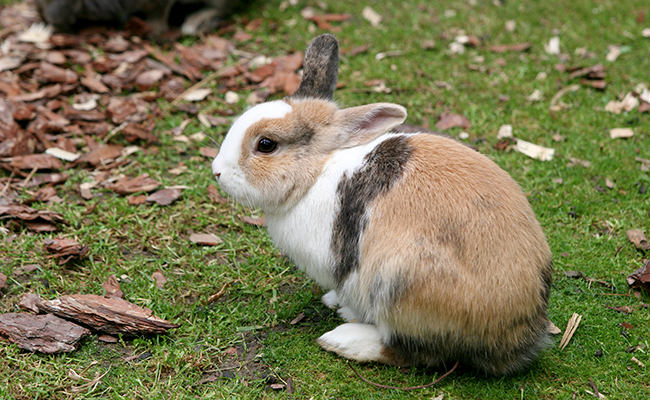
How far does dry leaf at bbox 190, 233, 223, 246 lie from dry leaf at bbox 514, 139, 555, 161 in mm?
2609

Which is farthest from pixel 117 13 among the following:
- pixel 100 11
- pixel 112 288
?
pixel 112 288

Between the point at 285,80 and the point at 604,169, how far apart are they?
9.82 feet

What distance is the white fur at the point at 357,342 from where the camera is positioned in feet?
10.8

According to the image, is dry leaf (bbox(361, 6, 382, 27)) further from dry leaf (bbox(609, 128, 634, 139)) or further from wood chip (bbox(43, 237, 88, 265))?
wood chip (bbox(43, 237, 88, 265))

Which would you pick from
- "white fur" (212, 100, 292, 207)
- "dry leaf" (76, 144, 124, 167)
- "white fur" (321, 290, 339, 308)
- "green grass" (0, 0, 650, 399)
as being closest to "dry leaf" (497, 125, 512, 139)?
"green grass" (0, 0, 650, 399)

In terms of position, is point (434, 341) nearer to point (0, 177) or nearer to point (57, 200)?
point (57, 200)

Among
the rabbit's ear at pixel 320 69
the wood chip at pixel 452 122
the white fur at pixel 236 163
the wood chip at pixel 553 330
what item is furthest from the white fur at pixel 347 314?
the wood chip at pixel 452 122

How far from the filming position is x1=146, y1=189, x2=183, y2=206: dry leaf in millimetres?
4562

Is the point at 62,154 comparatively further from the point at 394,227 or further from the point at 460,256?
the point at 460,256

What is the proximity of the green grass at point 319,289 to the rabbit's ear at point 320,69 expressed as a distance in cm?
120

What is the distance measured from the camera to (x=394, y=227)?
300cm

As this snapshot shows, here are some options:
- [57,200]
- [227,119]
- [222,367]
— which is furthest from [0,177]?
[222,367]

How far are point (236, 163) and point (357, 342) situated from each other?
117cm

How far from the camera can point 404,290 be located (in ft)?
9.63
